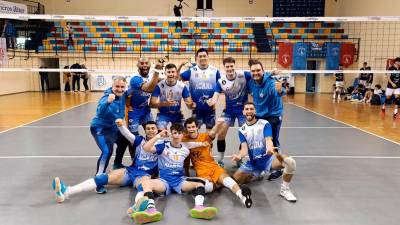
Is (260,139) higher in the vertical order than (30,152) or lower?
higher

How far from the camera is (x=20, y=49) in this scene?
56.3 ft

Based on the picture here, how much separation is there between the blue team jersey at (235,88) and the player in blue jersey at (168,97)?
0.48 m

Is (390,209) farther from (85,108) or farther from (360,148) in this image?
(85,108)

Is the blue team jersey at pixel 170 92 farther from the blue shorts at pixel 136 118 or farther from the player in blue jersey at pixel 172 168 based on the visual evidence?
the player in blue jersey at pixel 172 168

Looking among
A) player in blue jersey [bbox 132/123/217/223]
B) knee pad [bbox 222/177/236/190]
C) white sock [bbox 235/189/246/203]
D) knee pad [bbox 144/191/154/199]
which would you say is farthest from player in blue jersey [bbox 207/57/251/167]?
knee pad [bbox 144/191/154/199]

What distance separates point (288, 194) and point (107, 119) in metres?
2.19

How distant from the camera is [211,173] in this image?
404cm

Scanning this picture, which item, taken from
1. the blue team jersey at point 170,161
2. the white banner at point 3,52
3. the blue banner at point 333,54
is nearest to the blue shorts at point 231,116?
the blue team jersey at point 170,161

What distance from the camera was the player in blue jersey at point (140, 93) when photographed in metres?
4.45

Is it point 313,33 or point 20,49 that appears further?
point 313,33

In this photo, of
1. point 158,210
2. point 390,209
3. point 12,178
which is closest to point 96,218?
point 158,210

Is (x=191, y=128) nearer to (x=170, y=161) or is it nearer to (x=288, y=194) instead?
(x=170, y=161)

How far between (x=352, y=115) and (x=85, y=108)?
7.99m

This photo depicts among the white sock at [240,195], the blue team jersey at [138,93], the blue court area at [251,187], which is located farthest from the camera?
the blue team jersey at [138,93]
